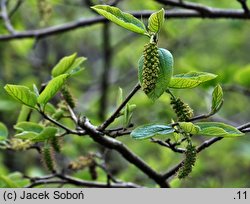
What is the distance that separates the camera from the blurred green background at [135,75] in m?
2.83

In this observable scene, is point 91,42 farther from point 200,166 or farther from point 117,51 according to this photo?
point 200,166

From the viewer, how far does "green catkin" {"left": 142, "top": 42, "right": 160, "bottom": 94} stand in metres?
1.05

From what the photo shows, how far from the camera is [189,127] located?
1.10 meters

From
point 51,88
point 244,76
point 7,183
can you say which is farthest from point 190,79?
point 244,76

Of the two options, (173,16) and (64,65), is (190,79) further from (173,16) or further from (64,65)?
(173,16)

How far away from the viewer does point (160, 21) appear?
1.07 metres

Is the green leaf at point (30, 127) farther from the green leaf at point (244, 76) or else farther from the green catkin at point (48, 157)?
the green leaf at point (244, 76)

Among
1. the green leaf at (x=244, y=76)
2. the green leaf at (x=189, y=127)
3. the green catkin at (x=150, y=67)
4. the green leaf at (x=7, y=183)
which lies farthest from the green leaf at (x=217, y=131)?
the green leaf at (x=244, y=76)

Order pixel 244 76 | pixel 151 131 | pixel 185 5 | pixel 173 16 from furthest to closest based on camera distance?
pixel 244 76 → pixel 173 16 → pixel 185 5 → pixel 151 131

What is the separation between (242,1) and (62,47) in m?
3.04

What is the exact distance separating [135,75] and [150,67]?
2.97 meters

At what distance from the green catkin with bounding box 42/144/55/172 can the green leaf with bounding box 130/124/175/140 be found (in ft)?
1.04

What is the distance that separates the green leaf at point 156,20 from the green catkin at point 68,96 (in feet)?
1.26

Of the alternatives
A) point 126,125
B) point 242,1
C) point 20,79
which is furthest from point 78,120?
point 20,79
